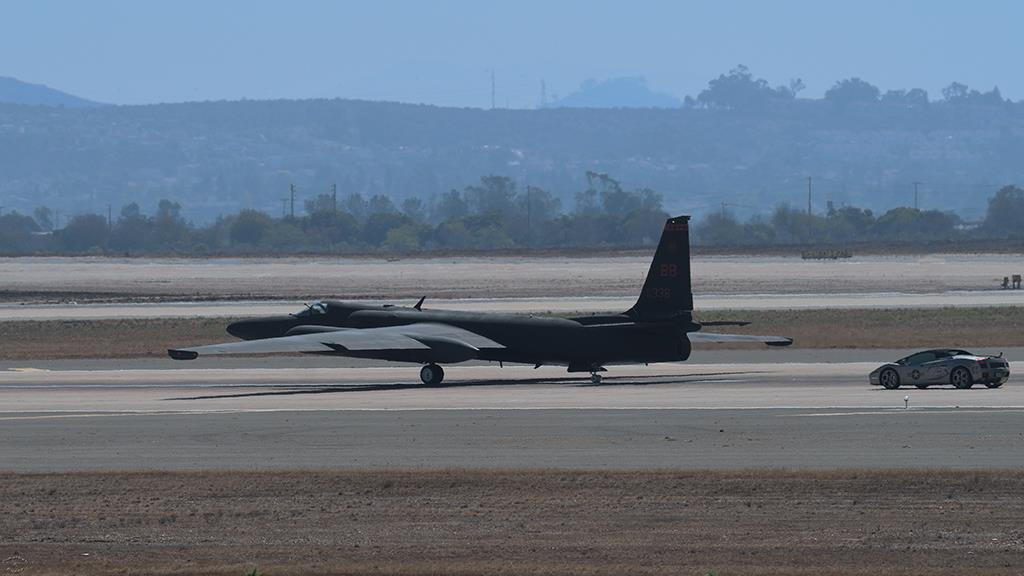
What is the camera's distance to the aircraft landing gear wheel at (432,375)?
4588cm

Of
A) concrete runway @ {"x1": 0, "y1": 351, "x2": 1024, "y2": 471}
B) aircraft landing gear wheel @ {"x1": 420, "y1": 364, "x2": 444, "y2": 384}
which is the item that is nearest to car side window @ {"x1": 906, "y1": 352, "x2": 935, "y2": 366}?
concrete runway @ {"x1": 0, "y1": 351, "x2": 1024, "y2": 471}

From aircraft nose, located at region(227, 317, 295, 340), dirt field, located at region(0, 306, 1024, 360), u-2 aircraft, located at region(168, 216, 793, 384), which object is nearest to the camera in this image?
u-2 aircraft, located at region(168, 216, 793, 384)

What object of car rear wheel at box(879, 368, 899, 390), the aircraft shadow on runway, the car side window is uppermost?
the car side window

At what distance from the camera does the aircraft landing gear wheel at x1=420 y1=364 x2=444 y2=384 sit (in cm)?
4588

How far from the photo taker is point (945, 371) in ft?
134

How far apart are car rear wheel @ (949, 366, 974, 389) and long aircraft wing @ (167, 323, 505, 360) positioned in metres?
A: 12.4

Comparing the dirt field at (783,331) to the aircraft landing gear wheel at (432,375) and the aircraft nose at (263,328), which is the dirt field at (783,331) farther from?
the aircraft landing gear wheel at (432,375)

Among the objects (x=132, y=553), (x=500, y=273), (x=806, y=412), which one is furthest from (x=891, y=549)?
(x=500, y=273)

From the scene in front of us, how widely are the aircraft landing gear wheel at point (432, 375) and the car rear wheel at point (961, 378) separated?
13863 millimetres

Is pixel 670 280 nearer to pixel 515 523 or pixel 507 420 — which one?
pixel 507 420

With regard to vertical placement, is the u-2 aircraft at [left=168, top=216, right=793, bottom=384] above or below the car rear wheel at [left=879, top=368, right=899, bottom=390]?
above

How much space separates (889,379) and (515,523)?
67.0 ft

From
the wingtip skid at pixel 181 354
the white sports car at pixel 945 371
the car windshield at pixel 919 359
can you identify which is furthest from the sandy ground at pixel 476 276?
the wingtip skid at pixel 181 354

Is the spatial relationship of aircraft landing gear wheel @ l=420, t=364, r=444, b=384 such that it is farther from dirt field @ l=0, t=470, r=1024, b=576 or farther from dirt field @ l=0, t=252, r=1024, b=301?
dirt field @ l=0, t=252, r=1024, b=301
